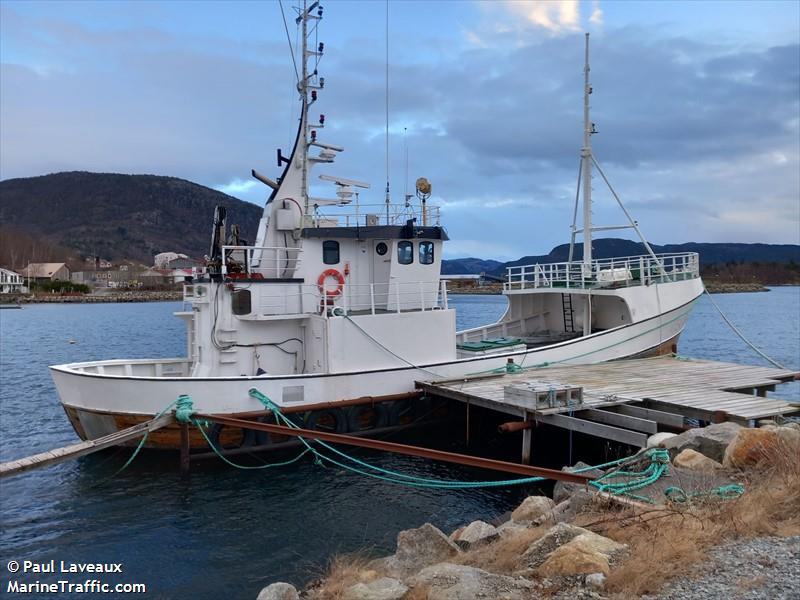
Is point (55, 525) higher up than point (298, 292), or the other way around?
point (298, 292)

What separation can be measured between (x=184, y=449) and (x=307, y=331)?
392 centimetres

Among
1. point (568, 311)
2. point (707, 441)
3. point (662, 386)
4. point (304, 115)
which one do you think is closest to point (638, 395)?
point (662, 386)

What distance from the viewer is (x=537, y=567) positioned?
17.4 feet

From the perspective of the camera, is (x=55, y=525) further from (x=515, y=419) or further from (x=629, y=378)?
(x=629, y=378)

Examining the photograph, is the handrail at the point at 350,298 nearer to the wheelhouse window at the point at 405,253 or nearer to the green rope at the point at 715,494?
the wheelhouse window at the point at 405,253

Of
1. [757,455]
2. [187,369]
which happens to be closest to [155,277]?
[187,369]

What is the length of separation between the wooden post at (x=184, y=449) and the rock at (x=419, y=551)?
618cm

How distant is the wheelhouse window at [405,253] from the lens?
596 inches

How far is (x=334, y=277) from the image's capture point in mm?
14922

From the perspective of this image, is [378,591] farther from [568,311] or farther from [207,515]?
[568,311]

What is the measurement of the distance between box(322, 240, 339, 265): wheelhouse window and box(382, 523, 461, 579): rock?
28.6ft

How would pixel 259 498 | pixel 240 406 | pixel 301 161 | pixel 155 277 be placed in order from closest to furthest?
1. pixel 259 498
2. pixel 240 406
3. pixel 301 161
4. pixel 155 277

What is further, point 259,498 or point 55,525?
point 259,498

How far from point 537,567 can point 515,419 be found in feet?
29.8
